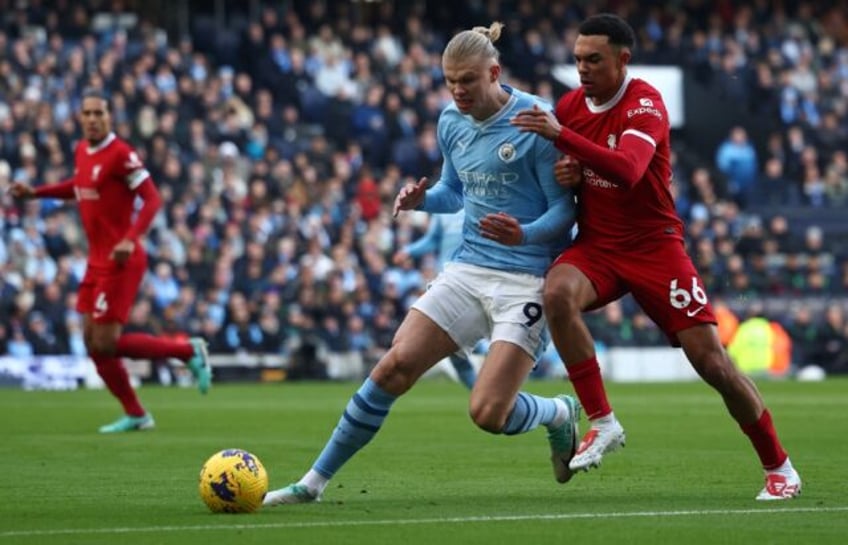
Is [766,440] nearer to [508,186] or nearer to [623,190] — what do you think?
[623,190]

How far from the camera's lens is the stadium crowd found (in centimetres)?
2741

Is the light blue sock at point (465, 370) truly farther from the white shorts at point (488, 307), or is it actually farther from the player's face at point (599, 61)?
the player's face at point (599, 61)

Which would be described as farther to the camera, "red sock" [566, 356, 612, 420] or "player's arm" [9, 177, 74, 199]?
"player's arm" [9, 177, 74, 199]

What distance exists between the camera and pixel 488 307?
9.95 metres

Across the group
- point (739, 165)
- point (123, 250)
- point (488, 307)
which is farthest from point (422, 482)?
point (739, 165)

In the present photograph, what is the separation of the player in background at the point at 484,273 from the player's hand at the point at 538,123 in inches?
18.9

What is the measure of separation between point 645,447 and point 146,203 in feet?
14.5

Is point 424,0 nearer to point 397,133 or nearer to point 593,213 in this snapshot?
point 397,133

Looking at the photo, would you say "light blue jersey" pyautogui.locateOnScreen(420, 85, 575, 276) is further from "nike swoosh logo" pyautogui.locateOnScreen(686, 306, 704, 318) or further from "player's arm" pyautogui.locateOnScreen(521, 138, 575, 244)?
"nike swoosh logo" pyautogui.locateOnScreen(686, 306, 704, 318)

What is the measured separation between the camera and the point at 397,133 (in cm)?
3278

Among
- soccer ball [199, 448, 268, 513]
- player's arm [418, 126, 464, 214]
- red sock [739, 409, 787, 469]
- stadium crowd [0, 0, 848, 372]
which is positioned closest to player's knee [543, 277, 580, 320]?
player's arm [418, 126, 464, 214]

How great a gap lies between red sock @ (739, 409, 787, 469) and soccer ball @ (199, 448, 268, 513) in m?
2.51

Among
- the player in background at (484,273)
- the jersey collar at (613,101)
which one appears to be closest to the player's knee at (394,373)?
the player in background at (484,273)

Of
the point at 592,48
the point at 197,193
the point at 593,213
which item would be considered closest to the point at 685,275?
the point at 593,213
